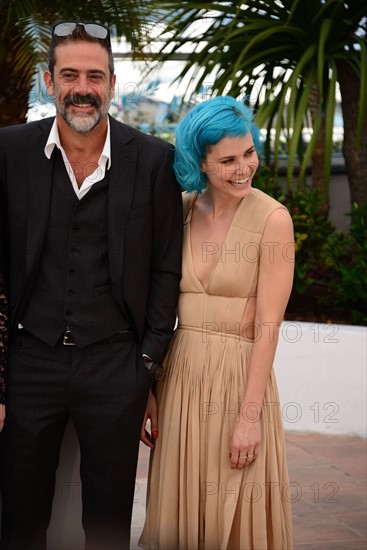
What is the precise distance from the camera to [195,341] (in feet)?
10.5

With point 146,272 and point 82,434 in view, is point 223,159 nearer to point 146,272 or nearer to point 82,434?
point 146,272

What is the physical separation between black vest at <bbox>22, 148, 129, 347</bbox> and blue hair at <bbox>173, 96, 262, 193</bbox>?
0.91 ft

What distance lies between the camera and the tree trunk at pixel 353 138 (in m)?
7.30

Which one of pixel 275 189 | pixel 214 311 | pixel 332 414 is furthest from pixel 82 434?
pixel 275 189

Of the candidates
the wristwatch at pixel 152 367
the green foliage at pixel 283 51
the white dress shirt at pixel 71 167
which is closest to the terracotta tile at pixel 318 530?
the wristwatch at pixel 152 367

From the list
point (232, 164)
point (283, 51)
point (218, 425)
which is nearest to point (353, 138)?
point (283, 51)

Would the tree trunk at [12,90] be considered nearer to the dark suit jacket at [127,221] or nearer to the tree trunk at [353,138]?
the tree trunk at [353,138]

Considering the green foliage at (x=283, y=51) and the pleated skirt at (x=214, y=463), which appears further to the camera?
the green foliage at (x=283, y=51)

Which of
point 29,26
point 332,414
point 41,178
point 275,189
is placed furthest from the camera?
point 275,189

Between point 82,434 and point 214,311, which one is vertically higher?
point 214,311

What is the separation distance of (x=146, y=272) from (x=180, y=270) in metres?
0.13

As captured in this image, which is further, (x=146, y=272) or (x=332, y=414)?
(x=332, y=414)

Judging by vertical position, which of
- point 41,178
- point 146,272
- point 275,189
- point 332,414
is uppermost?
point 275,189

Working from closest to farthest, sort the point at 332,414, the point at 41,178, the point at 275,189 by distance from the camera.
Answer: the point at 41,178 < the point at 332,414 < the point at 275,189
